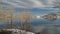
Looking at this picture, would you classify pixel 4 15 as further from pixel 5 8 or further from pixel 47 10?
pixel 47 10

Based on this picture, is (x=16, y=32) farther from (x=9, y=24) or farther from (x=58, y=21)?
(x=58, y=21)

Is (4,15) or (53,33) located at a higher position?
(4,15)

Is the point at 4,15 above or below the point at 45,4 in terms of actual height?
below

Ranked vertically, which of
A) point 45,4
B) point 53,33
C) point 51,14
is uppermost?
point 45,4

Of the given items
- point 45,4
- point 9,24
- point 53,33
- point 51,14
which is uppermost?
point 45,4

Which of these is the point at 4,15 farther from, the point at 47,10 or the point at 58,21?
the point at 58,21

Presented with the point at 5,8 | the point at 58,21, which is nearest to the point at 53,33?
the point at 58,21

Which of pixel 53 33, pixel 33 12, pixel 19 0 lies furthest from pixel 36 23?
pixel 19 0
